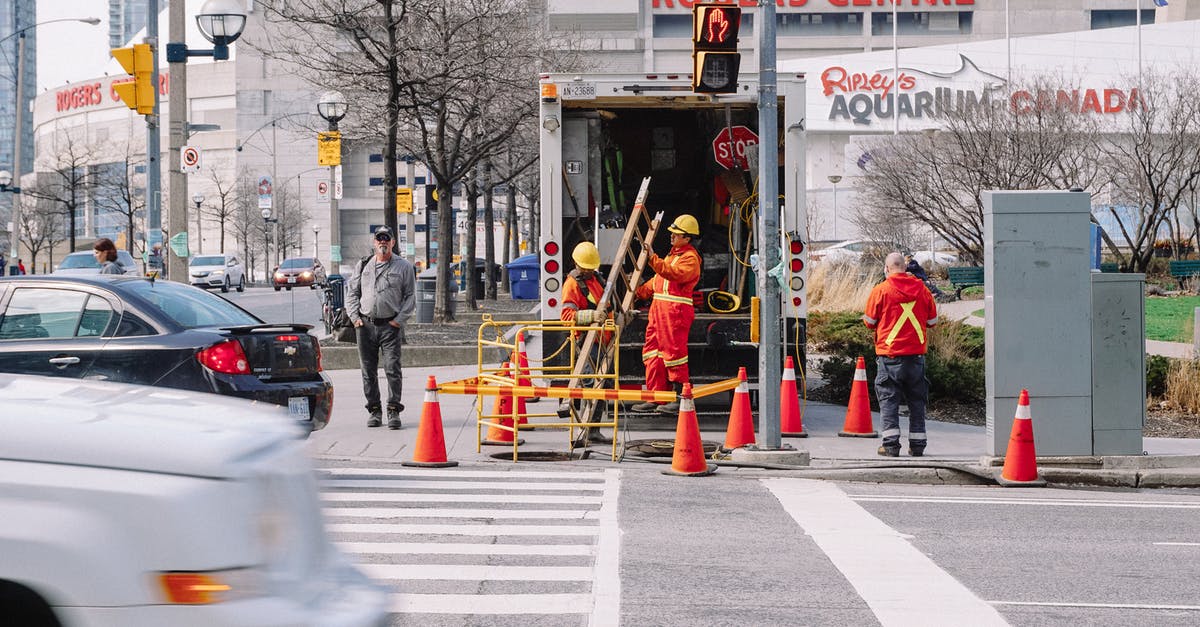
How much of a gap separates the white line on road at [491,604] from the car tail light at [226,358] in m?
3.84

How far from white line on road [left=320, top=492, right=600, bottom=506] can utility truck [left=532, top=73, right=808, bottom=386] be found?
3.52 m

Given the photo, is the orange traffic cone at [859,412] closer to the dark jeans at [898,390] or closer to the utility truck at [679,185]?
the utility truck at [679,185]

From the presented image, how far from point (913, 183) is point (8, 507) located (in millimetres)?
40241

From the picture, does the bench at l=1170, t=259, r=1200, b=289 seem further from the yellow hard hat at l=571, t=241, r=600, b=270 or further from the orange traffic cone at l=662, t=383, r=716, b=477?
the orange traffic cone at l=662, t=383, r=716, b=477

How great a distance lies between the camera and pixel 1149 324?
1029 inches

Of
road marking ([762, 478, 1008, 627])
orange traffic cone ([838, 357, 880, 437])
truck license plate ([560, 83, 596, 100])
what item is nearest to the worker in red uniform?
truck license plate ([560, 83, 596, 100])

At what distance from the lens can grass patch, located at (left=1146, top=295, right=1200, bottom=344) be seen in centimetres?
2316

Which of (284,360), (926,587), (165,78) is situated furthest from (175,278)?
(165,78)

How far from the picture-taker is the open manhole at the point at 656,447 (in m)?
12.3

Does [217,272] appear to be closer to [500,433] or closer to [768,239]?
[500,433]

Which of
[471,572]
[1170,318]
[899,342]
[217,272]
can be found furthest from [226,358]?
[217,272]

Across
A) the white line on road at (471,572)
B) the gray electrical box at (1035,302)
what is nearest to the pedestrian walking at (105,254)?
the gray electrical box at (1035,302)

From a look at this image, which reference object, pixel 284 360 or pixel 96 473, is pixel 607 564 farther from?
pixel 96 473

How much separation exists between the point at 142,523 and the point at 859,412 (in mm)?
11305
